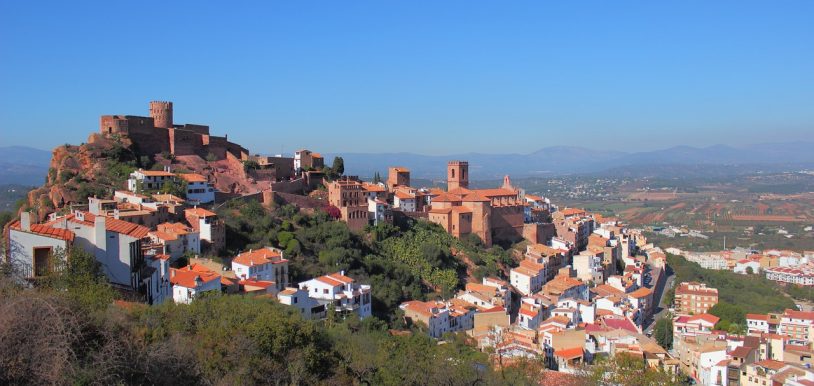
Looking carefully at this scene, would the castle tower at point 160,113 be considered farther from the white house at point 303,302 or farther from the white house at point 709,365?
the white house at point 709,365

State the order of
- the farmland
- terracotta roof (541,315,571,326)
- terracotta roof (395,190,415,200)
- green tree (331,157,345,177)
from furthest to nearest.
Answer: the farmland, green tree (331,157,345,177), terracotta roof (395,190,415,200), terracotta roof (541,315,571,326)

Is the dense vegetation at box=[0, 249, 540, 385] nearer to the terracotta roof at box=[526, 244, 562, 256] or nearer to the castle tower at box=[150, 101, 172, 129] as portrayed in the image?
the terracotta roof at box=[526, 244, 562, 256]

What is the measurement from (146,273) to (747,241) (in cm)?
7510

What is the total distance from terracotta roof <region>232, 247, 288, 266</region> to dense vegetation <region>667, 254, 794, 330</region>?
20732mm

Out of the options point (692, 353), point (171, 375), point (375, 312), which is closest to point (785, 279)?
point (692, 353)

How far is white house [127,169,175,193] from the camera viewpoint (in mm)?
27969

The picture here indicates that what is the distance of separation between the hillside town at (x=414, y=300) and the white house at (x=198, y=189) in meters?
0.06

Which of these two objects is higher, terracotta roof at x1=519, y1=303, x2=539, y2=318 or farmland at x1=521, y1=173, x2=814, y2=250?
terracotta roof at x1=519, y1=303, x2=539, y2=318

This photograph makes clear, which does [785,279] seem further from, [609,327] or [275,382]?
[275,382]

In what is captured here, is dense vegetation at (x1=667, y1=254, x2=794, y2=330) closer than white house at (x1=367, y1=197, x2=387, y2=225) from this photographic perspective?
No

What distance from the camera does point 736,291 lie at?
42.7m

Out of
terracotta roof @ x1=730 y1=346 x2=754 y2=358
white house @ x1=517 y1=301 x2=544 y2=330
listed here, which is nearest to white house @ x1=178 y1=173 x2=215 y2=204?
white house @ x1=517 y1=301 x2=544 y2=330

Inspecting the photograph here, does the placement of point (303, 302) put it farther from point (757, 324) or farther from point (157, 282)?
point (757, 324)

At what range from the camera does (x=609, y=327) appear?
26.4m
